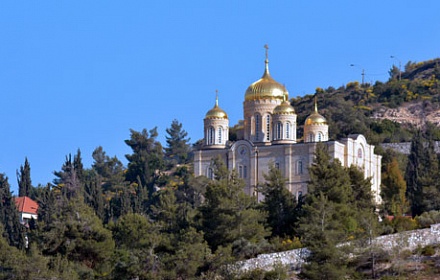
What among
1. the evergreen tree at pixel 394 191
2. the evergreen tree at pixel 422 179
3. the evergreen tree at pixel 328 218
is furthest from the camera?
the evergreen tree at pixel 394 191

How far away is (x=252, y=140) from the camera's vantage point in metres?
67.5

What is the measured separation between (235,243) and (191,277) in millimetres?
2834

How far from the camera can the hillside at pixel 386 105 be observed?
84.8 metres

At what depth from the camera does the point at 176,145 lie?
9638cm

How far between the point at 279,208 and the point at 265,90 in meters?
17.3

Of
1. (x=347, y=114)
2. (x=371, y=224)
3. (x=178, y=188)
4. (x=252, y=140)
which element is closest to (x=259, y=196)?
(x=252, y=140)

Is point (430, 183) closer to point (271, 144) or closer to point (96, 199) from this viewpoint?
point (271, 144)

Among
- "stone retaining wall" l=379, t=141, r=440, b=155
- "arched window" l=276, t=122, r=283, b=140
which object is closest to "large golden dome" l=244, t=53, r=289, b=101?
"arched window" l=276, t=122, r=283, b=140

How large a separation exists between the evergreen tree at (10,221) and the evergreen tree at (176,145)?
35.3 m

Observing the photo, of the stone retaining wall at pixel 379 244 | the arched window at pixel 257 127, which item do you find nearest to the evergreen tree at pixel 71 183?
the arched window at pixel 257 127

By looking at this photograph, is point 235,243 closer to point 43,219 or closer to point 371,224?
point 371,224

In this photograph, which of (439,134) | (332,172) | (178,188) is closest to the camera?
(332,172)

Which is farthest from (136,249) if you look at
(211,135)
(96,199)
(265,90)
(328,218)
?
(265,90)

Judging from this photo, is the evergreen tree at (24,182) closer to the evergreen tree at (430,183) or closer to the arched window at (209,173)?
the arched window at (209,173)
